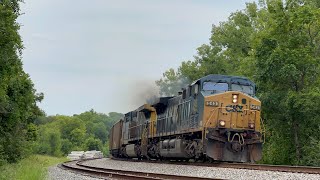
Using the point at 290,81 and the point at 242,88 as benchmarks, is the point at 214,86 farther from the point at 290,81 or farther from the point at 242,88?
the point at 290,81

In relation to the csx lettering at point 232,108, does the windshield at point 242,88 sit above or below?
above

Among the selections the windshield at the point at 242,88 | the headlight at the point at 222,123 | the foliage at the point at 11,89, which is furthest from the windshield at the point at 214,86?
the foliage at the point at 11,89

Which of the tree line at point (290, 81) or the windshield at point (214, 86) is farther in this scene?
the tree line at point (290, 81)

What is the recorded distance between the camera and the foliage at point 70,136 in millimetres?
72806

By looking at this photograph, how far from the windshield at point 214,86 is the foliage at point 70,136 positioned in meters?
25.7

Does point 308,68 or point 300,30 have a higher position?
point 300,30

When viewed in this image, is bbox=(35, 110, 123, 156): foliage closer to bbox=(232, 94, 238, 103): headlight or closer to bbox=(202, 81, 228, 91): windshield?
bbox=(202, 81, 228, 91): windshield

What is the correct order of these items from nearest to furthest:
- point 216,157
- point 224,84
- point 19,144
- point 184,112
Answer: point 216,157 < point 224,84 < point 184,112 < point 19,144

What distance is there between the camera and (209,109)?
59.5ft

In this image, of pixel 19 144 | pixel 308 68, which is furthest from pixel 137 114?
pixel 308 68

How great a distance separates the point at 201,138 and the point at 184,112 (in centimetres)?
230

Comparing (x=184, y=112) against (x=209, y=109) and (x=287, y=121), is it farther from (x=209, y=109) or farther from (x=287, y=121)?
(x=287, y=121)

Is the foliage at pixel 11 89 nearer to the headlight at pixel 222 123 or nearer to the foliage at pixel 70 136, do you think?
the headlight at pixel 222 123

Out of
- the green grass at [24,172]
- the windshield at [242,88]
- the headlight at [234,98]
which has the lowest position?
the green grass at [24,172]
